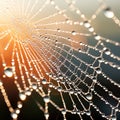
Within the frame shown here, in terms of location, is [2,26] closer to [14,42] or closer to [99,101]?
[14,42]

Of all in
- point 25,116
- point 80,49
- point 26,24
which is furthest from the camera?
point 25,116

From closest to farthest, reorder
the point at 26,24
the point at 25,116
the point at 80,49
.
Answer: the point at 80,49 → the point at 26,24 → the point at 25,116

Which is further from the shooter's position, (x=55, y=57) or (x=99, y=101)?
(x=99, y=101)

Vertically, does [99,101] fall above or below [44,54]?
below

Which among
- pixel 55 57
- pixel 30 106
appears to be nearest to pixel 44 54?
pixel 55 57

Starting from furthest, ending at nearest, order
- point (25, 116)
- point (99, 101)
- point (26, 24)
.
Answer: point (99, 101)
point (25, 116)
point (26, 24)

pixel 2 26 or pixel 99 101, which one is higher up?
pixel 2 26

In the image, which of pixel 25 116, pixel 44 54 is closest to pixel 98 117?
pixel 25 116

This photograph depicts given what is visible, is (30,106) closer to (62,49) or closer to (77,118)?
(77,118)

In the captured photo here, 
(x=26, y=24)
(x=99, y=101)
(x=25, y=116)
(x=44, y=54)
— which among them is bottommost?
(x=25, y=116)
